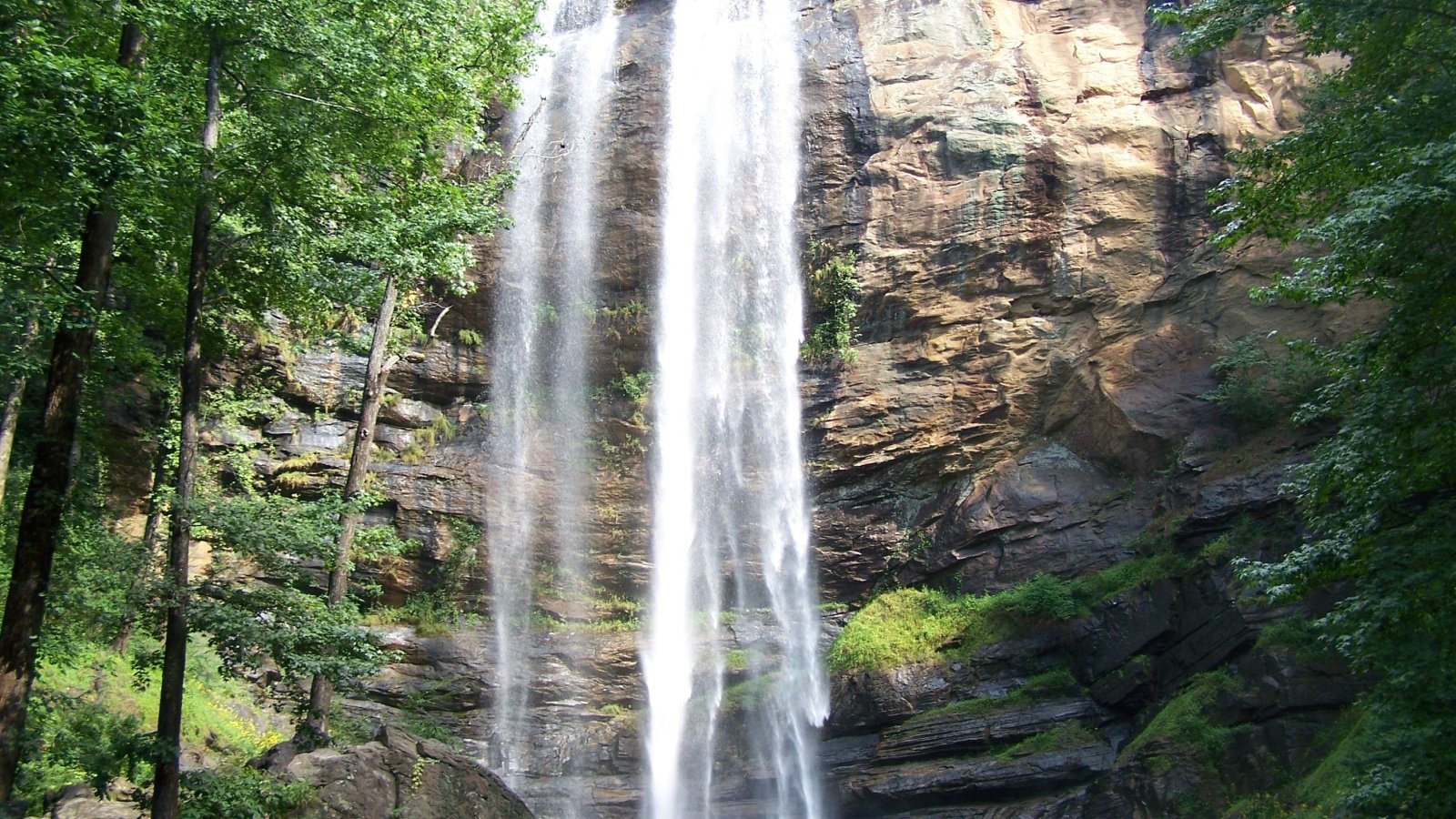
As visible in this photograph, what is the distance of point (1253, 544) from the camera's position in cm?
1761

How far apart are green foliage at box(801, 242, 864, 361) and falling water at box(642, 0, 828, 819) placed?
493mm

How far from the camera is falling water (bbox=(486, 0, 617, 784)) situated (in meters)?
21.6

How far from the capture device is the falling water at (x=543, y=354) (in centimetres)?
2162

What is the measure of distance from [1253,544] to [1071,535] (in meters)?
3.54

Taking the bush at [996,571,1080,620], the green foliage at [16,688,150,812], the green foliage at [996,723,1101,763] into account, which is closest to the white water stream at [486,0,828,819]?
the green foliage at [996,723,1101,763]

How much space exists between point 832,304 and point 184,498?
15836mm

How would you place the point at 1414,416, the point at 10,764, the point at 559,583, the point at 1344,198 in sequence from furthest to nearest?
1. the point at 559,583
2. the point at 1344,198
3. the point at 1414,416
4. the point at 10,764

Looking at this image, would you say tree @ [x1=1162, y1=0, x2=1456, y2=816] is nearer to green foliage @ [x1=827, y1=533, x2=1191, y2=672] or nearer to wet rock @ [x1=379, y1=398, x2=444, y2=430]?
green foliage @ [x1=827, y1=533, x2=1191, y2=672]

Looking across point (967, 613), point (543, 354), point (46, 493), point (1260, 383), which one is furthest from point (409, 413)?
point (1260, 383)

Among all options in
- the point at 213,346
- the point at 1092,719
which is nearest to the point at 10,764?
the point at 213,346

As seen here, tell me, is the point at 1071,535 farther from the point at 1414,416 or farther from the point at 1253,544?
the point at 1414,416

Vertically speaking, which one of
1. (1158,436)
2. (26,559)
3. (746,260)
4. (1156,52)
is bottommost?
(26,559)

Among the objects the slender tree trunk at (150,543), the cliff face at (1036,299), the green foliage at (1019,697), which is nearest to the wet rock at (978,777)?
the green foliage at (1019,697)

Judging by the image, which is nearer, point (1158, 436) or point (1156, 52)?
point (1158, 436)
